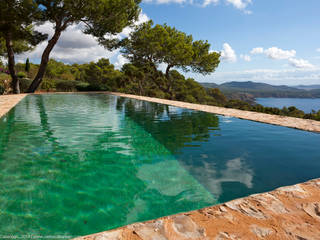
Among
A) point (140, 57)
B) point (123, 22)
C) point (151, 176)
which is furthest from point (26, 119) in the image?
point (140, 57)

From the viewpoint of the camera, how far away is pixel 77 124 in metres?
6.16

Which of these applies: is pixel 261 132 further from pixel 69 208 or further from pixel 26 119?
pixel 26 119

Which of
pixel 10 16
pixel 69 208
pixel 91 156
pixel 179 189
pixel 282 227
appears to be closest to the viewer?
pixel 282 227

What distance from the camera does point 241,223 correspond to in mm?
1759

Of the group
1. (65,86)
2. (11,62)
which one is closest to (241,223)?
(11,62)

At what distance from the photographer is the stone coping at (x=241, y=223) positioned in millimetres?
1613

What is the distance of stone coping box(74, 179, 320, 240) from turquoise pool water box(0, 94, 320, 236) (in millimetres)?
391

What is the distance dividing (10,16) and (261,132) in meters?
17.3

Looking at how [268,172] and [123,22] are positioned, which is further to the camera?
[123,22]

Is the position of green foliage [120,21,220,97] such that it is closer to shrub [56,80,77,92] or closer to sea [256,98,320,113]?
shrub [56,80,77,92]

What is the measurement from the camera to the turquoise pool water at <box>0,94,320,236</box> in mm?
2150

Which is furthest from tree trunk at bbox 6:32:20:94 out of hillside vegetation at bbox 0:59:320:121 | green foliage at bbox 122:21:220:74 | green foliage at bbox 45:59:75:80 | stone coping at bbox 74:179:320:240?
stone coping at bbox 74:179:320:240

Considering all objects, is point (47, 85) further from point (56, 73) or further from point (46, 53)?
point (56, 73)

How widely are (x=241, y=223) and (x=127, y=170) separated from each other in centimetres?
190
